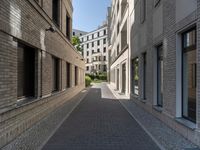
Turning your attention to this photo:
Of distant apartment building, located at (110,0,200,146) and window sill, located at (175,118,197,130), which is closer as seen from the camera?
window sill, located at (175,118,197,130)

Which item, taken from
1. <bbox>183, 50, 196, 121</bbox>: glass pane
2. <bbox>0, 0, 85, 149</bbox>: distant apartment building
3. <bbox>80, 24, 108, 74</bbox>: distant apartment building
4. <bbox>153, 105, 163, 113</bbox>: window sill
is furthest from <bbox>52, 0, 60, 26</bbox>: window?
A: <bbox>80, 24, 108, 74</bbox>: distant apartment building

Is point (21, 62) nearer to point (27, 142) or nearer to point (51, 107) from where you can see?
point (27, 142)

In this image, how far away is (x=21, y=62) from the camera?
8.81m

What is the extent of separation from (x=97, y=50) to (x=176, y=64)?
269ft

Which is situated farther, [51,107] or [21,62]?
[51,107]

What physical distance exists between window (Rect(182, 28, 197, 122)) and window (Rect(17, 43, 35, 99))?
4890 millimetres

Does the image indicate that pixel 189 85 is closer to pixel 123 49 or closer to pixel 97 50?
pixel 123 49

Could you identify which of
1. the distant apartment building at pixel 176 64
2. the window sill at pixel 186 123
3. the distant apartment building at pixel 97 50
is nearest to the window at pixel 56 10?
the distant apartment building at pixel 176 64

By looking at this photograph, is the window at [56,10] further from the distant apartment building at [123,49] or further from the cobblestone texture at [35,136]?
the cobblestone texture at [35,136]

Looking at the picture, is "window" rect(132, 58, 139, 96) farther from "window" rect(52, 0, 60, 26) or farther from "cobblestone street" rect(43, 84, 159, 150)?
"cobblestone street" rect(43, 84, 159, 150)

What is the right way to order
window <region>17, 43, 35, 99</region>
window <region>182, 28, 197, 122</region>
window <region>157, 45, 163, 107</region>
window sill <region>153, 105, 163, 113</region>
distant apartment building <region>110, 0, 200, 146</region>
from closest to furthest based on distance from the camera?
1. distant apartment building <region>110, 0, 200, 146</region>
2. window <region>182, 28, 197, 122</region>
3. window <region>17, 43, 35, 99</region>
4. window sill <region>153, 105, 163, 113</region>
5. window <region>157, 45, 163, 107</region>

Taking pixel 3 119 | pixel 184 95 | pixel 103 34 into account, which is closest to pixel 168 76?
pixel 184 95

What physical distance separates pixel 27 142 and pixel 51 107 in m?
5.65

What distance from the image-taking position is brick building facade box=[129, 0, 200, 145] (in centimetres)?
692
